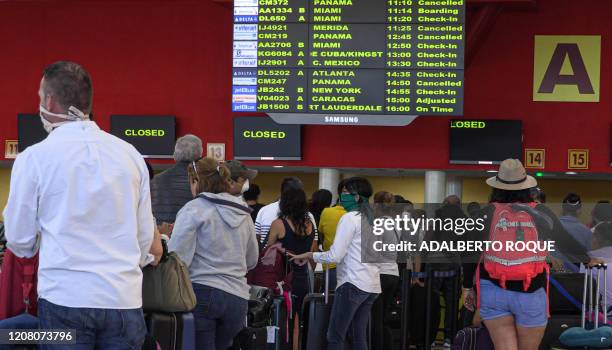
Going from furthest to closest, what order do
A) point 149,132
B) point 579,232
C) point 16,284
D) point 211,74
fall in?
point 211,74 < point 149,132 < point 579,232 < point 16,284

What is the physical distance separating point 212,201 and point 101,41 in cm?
624

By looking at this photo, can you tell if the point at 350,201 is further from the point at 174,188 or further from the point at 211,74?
the point at 211,74

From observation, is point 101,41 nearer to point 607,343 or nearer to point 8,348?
point 607,343

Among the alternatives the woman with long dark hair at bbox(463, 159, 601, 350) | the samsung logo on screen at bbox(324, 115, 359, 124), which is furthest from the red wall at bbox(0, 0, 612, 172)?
the woman with long dark hair at bbox(463, 159, 601, 350)

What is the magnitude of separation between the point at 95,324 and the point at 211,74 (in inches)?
297

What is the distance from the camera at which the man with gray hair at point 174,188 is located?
4516mm

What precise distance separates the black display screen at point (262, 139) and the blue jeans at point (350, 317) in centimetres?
361

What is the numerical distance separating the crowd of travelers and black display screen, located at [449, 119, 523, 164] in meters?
1.28

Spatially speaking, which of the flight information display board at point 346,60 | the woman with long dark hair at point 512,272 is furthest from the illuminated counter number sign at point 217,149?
the woman with long dark hair at point 512,272

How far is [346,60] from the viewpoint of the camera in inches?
324

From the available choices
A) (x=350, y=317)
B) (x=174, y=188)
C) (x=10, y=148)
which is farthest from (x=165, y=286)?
(x=10, y=148)

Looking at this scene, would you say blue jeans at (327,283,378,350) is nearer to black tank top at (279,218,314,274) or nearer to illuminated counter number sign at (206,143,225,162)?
black tank top at (279,218,314,274)

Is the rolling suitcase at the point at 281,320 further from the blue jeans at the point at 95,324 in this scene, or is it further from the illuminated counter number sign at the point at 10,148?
the illuminated counter number sign at the point at 10,148

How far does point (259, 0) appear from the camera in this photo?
→ 326 inches
